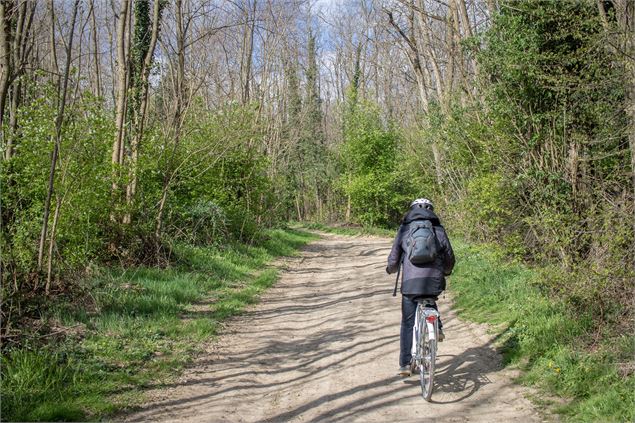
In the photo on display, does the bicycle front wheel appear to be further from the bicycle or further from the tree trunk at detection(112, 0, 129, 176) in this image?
the tree trunk at detection(112, 0, 129, 176)

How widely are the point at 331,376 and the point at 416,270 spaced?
1516 millimetres

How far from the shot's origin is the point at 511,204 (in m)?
10.7

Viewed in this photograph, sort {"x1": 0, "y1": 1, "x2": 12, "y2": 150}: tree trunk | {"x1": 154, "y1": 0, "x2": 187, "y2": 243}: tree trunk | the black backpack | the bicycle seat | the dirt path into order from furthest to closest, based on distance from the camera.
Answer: {"x1": 154, "y1": 0, "x2": 187, "y2": 243}: tree trunk, {"x1": 0, "y1": 1, "x2": 12, "y2": 150}: tree trunk, the bicycle seat, the black backpack, the dirt path

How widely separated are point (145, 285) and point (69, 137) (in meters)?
2.84

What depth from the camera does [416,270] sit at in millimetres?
5707

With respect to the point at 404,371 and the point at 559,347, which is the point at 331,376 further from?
the point at 559,347

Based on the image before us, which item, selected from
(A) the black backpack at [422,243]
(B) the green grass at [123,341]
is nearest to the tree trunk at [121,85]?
(B) the green grass at [123,341]

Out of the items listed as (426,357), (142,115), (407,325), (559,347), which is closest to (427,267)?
(407,325)

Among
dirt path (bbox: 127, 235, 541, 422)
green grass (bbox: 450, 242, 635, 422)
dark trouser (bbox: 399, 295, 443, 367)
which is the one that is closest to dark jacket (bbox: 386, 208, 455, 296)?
dark trouser (bbox: 399, 295, 443, 367)

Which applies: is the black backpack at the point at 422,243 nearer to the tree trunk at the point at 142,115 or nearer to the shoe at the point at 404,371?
the shoe at the point at 404,371

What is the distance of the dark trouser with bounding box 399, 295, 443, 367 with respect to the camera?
5828 millimetres

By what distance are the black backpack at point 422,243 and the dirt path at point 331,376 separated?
135cm

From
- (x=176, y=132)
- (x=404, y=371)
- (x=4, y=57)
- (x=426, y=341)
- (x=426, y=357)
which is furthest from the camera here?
(x=176, y=132)

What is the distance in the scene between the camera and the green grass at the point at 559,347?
481cm
